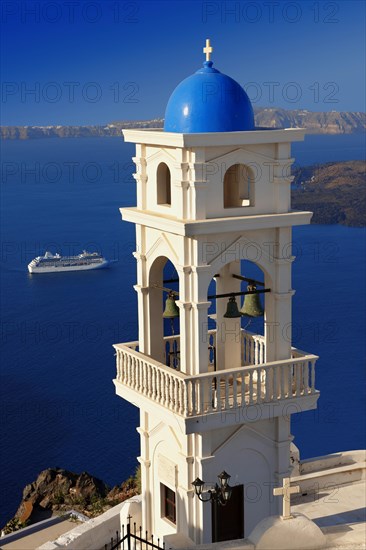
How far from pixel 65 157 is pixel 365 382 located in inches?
5192

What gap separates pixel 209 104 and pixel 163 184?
139 cm

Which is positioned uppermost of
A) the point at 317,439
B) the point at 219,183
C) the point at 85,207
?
the point at 219,183

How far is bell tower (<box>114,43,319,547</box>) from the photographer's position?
39.0ft

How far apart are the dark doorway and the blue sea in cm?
2279

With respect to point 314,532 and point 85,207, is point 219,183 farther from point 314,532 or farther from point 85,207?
point 85,207

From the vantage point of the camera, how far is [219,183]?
1195cm

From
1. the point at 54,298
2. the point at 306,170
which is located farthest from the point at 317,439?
the point at 306,170

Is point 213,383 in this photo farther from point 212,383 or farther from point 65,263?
point 65,263

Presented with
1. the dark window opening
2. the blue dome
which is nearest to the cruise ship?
the dark window opening

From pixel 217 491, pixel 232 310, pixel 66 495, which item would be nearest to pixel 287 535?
pixel 217 491

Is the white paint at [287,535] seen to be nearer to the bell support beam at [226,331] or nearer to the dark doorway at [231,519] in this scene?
the dark doorway at [231,519]

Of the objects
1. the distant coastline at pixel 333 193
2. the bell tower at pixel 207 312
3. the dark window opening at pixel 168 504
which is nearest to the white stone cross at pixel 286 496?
the bell tower at pixel 207 312

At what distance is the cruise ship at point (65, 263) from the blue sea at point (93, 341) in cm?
83

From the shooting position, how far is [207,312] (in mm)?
12148
